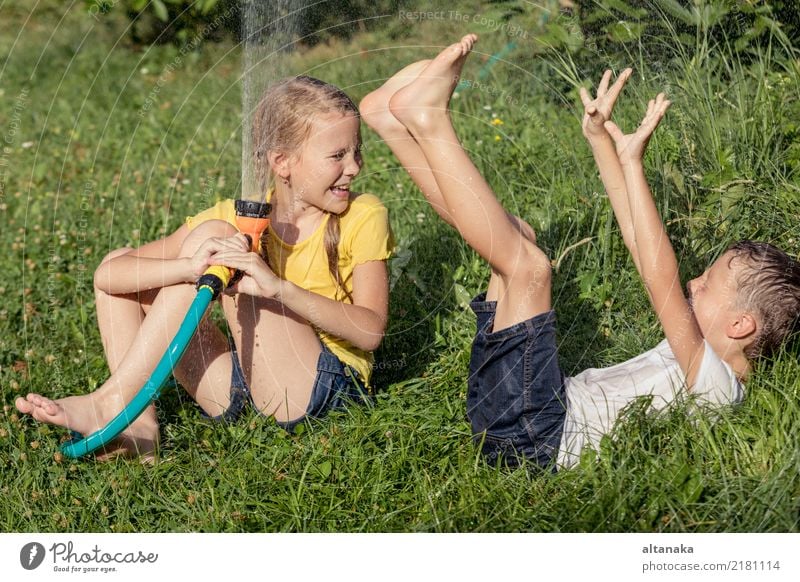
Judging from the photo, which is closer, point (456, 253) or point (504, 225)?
point (504, 225)

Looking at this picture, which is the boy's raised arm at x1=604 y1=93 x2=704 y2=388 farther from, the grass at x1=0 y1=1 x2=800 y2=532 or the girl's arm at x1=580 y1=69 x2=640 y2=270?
the grass at x1=0 y1=1 x2=800 y2=532

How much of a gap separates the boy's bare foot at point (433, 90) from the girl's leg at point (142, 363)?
50 centimetres

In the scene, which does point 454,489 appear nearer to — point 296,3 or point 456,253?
point 456,253

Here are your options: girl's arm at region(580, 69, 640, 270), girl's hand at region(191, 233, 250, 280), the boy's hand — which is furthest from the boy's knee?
girl's hand at region(191, 233, 250, 280)

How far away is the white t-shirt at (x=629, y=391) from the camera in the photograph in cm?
210

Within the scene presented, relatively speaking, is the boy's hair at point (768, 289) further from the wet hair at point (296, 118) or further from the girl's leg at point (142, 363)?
the girl's leg at point (142, 363)

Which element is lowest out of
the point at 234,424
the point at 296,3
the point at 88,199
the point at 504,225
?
the point at 234,424

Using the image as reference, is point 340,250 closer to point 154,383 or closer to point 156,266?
point 156,266

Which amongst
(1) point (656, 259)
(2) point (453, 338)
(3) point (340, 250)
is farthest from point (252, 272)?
(1) point (656, 259)

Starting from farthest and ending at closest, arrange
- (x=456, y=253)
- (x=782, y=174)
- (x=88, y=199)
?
(x=88, y=199), (x=456, y=253), (x=782, y=174)

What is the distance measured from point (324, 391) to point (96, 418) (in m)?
0.52
